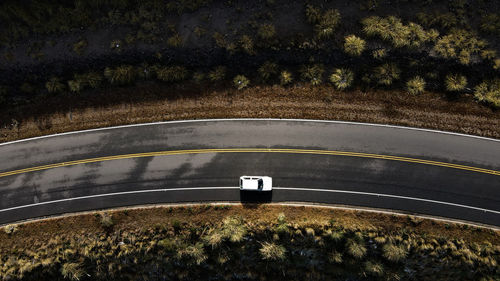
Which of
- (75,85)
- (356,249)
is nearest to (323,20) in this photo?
(356,249)

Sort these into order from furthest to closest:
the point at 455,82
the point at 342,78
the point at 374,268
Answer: the point at 342,78
the point at 455,82
the point at 374,268

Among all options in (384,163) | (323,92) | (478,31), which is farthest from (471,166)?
(323,92)

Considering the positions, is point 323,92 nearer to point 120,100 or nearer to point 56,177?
point 120,100

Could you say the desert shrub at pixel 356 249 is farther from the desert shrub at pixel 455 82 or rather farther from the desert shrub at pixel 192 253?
the desert shrub at pixel 455 82

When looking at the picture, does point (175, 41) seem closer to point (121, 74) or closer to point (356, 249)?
point (121, 74)

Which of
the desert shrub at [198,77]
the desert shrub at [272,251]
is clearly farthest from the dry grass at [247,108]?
the desert shrub at [272,251]

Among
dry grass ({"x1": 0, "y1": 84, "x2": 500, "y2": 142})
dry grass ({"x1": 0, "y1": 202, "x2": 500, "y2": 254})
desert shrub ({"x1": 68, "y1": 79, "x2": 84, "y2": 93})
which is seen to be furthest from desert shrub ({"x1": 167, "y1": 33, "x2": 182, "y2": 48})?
dry grass ({"x1": 0, "y1": 202, "x2": 500, "y2": 254})
